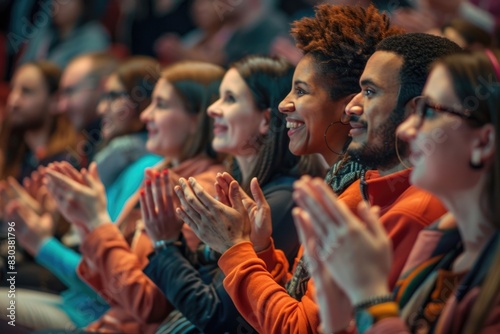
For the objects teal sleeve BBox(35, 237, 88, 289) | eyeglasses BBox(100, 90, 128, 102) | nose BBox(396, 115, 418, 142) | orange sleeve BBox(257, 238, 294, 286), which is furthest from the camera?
eyeglasses BBox(100, 90, 128, 102)

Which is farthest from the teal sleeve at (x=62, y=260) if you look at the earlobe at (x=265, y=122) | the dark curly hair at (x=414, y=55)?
the dark curly hair at (x=414, y=55)

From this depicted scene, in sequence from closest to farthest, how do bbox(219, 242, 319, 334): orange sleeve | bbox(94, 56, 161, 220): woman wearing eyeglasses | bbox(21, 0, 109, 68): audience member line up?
bbox(219, 242, 319, 334): orange sleeve
bbox(94, 56, 161, 220): woman wearing eyeglasses
bbox(21, 0, 109, 68): audience member

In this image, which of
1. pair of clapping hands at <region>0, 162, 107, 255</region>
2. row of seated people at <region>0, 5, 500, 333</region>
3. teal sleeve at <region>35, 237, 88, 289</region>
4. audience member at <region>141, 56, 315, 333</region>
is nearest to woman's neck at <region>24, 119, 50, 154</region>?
pair of clapping hands at <region>0, 162, 107, 255</region>

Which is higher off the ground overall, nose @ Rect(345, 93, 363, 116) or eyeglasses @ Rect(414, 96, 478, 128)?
eyeglasses @ Rect(414, 96, 478, 128)

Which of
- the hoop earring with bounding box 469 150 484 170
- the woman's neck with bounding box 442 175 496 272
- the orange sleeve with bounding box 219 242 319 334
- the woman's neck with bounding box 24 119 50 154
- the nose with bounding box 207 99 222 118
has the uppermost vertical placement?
the hoop earring with bounding box 469 150 484 170

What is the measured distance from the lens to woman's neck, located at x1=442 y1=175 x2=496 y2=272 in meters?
1.35

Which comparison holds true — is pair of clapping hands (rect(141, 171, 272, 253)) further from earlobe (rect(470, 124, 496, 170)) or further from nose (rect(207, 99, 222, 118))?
earlobe (rect(470, 124, 496, 170))

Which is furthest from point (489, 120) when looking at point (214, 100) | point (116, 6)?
point (116, 6)

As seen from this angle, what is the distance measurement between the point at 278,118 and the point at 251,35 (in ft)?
5.86

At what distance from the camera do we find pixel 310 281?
1646 mm

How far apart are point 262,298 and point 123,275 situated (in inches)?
24.6

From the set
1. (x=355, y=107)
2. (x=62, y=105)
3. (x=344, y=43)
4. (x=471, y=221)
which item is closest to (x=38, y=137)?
(x=62, y=105)

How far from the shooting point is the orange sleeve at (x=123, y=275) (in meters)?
2.21

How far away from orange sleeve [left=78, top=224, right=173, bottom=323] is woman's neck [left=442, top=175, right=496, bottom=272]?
3.28 feet
